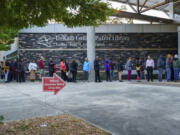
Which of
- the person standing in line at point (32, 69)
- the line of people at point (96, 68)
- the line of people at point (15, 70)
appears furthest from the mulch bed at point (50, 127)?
the person standing in line at point (32, 69)

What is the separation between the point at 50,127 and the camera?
4277mm

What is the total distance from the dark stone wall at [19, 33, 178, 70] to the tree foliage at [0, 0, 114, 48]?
47.1 ft

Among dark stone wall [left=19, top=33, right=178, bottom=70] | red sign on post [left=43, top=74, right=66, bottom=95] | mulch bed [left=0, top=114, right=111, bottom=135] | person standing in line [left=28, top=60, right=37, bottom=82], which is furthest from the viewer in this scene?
dark stone wall [left=19, top=33, right=178, bottom=70]

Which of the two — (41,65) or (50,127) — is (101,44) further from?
(50,127)

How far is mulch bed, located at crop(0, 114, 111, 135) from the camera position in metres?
3.97

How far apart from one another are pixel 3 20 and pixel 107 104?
4217 millimetres

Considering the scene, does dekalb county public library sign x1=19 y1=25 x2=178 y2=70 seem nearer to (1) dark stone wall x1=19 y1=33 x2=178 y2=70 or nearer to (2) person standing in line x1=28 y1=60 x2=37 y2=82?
(1) dark stone wall x1=19 y1=33 x2=178 y2=70

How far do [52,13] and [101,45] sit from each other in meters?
15.1

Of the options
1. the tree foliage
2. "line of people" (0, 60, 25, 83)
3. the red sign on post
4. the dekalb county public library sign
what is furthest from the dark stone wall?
the tree foliage

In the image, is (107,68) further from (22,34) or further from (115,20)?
(115,20)

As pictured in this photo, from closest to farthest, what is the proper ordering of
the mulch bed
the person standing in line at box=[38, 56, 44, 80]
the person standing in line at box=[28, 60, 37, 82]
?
the mulch bed < the person standing in line at box=[38, 56, 44, 80] < the person standing in line at box=[28, 60, 37, 82]

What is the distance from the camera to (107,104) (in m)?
6.95

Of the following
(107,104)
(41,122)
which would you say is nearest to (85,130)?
(41,122)

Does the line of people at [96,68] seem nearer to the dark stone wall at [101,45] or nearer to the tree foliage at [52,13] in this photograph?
the dark stone wall at [101,45]
